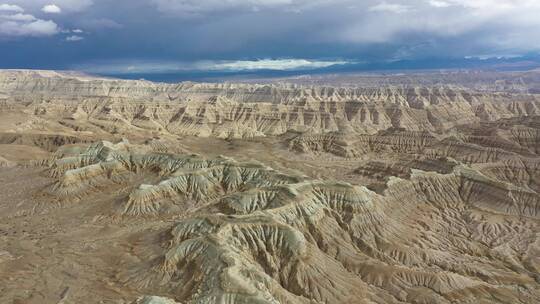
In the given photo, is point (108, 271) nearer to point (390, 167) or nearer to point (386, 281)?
point (386, 281)

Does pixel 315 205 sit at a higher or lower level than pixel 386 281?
higher

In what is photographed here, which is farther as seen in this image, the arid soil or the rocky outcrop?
the arid soil

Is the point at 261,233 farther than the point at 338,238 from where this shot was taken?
No

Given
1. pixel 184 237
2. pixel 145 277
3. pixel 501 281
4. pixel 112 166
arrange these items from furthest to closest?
pixel 112 166 → pixel 184 237 → pixel 501 281 → pixel 145 277

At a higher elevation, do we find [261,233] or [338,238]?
[261,233]

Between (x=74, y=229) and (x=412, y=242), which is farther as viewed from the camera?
(x=74, y=229)

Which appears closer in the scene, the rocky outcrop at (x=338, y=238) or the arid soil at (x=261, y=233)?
the rocky outcrop at (x=338, y=238)

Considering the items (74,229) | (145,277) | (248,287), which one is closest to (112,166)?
(74,229)

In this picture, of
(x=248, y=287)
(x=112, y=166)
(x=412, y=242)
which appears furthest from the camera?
(x=112, y=166)

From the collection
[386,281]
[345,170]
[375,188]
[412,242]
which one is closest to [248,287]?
[386,281]
